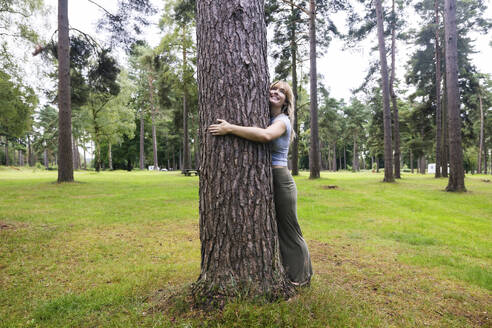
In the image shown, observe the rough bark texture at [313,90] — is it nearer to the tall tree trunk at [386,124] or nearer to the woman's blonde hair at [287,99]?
the tall tree trunk at [386,124]

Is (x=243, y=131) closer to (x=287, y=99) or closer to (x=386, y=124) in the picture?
(x=287, y=99)

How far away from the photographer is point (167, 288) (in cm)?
279

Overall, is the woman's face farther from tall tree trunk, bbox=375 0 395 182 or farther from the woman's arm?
tall tree trunk, bbox=375 0 395 182

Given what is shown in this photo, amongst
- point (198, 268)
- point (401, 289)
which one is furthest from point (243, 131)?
point (401, 289)

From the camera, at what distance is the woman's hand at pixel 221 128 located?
2.25m

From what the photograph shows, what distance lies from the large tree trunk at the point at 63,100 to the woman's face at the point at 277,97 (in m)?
12.4

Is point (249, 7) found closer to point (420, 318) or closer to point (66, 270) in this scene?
point (420, 318)

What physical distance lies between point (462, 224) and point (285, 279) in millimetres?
5680

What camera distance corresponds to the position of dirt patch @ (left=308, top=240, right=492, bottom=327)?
2402mm

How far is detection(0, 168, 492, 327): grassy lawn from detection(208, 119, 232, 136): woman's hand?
4.70 ft

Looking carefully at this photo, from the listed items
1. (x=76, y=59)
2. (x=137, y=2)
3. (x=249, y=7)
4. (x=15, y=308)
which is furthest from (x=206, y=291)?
(x=76, y=59)

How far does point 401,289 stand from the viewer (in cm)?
294

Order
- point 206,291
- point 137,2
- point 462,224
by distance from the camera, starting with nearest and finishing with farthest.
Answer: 1. point 206,291
2. point 462,224
3. point 137,2

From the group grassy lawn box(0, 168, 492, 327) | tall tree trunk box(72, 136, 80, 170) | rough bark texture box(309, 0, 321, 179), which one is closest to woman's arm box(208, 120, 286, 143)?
grassy lawn box(0, 168, 492, 327)
